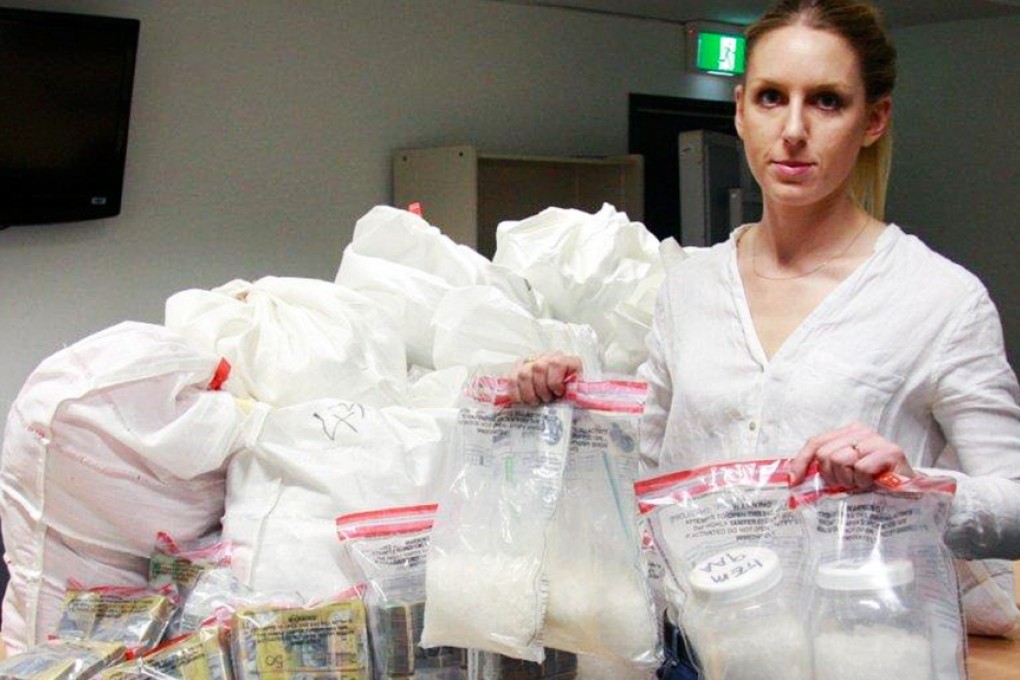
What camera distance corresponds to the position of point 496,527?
1055 mm

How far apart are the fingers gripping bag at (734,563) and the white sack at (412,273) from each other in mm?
813

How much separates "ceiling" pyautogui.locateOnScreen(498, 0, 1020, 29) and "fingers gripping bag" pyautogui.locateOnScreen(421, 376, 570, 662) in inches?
172

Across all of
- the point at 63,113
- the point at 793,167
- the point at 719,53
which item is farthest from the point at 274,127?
the point at 793,167

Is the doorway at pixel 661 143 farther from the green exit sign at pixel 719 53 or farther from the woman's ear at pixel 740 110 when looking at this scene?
the woman's ear at pixel 740 110

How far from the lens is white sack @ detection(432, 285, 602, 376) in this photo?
5.54 feet

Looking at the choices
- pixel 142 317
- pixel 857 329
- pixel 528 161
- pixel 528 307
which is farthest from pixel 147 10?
pixel 857 329


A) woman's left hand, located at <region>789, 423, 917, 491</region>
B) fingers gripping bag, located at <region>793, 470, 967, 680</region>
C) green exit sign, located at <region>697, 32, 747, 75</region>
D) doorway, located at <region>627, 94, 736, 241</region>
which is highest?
green exit sign, located at <region>697, 32, 747, 75</region>

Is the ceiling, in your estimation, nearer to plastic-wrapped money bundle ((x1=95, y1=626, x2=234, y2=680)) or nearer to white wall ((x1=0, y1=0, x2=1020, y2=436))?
white wall ((x1=0, y1=0, x2=1020, y2=436))

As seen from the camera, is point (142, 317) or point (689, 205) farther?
point (689, 205)

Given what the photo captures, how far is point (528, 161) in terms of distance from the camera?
4969 millimetres

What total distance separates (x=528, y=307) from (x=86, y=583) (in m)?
0.78

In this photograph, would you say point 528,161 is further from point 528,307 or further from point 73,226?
point 528,307

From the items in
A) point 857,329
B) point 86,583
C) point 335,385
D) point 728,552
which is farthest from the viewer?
point 335,385

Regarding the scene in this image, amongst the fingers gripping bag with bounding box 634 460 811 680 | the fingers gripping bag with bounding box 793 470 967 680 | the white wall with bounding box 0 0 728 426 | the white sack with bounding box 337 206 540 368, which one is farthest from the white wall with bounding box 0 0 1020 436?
the fingers gripping bag with bounding box 793 470 967 680
